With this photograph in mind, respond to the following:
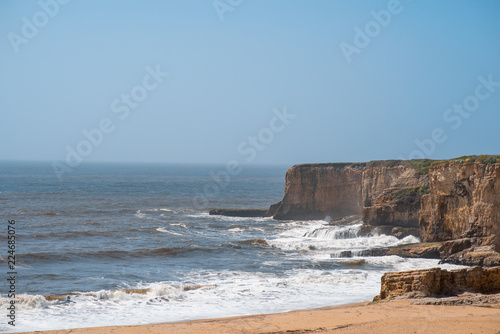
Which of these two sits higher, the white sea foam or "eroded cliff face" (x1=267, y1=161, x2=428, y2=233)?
"eroded cliff face" (x1=267, y1=161, x2=428, y2=233)

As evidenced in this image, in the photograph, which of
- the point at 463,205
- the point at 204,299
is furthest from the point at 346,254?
the point at 204,299

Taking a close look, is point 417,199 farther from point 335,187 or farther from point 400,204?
point 335,187

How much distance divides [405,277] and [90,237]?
28394mm

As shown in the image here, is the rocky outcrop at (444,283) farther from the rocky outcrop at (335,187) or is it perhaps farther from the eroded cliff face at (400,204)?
the rocky outcrop at (335,187)

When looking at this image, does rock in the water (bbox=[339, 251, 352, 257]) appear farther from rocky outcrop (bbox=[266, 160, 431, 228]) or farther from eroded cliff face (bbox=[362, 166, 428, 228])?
rocky outcrop (bbox=[266, 160, 431, 228])

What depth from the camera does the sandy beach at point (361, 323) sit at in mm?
15742

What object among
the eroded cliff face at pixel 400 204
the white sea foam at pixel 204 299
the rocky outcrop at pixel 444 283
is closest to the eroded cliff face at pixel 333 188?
the eroded cliff face at pixel 400 204

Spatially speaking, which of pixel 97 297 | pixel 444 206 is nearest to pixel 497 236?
pixel 444 206

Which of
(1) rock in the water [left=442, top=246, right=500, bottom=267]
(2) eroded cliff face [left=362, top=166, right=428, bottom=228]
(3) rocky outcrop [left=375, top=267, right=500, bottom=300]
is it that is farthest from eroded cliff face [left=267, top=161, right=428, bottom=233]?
(3) rocky outcrop [left=375, top=267, right=500, bottom=300]

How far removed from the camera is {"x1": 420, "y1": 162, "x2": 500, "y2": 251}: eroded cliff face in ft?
93.6

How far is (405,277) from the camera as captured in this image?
802 inches

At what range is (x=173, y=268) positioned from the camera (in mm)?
30812

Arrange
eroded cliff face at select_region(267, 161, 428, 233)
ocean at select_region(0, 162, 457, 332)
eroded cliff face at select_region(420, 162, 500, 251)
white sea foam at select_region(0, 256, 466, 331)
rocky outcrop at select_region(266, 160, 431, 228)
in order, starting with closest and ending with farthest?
white sea foam at select_region(0, 256, 466, 331) < ocean at select_region(0, 162, 457, 332) < eroded cliff face at select_region(420, 162, 500, 251) < rocky outcrop at select_region(266, 160, 431, 228) < eroded cliff face at select_region(267, 161, 428, 233)

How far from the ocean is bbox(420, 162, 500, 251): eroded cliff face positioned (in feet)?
9.86
